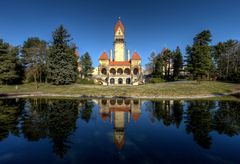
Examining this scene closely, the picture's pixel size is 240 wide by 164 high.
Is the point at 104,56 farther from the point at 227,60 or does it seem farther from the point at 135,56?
the point at 227,60

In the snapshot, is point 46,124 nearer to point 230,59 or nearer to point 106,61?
point 106,61

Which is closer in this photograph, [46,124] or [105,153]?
[105,153]

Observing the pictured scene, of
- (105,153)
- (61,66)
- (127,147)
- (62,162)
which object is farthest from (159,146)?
(61,66)

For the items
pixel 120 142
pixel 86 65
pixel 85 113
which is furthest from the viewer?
pixel 86 65

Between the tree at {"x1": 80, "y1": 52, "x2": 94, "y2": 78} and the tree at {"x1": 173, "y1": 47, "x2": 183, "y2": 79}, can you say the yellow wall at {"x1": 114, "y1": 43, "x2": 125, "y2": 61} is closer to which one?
the tree at {"x1": 80, "y1": 52, "x2": 94, "y2": 78}

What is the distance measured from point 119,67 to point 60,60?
84.8ft

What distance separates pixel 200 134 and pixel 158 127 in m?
2.56

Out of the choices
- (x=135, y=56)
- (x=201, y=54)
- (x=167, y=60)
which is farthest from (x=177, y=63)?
(x=135, y=56)

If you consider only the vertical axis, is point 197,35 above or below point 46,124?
above

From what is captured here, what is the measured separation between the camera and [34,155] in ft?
20.6

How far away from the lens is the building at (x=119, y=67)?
191 feet

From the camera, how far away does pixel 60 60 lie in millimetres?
43188

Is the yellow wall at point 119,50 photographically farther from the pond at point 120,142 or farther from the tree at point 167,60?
the pond at point 120,142

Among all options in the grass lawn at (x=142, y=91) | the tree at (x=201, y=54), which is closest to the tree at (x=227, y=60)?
the tree at (x=201, y=54)
